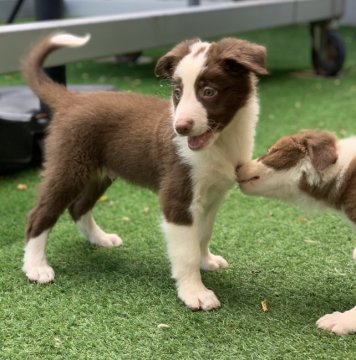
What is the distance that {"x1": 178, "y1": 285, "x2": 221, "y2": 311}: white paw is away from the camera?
239 centimetres

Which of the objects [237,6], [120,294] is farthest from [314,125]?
[120,294]

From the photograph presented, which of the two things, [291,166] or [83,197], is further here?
[83,197]

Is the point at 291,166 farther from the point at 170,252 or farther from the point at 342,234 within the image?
the point at 342,234

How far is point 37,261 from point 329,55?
17.8 feet

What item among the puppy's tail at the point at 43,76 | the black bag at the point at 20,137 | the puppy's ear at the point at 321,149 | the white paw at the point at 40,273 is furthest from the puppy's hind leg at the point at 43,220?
the black bag at the point at 20,137

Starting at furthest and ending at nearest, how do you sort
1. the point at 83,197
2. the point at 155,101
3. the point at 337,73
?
the point at 337,73 → the point at 83,197 → the point at 155,101

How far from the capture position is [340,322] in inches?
87.3

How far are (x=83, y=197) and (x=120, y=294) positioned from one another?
2.07 feet

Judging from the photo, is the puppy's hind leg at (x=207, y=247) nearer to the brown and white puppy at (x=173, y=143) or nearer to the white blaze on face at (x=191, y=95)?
the brown and white puppy at (x=173, y=143)

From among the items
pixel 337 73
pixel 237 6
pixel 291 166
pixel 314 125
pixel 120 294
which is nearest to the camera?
pixel 291 166

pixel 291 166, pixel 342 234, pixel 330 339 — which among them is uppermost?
pixel 291 166

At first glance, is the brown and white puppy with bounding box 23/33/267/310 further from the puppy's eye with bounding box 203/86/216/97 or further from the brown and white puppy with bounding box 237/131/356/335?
the brown and white puppy with bounding box 237/131/356/335

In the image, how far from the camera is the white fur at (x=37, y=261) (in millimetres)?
2631

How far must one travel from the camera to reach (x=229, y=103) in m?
2.29
